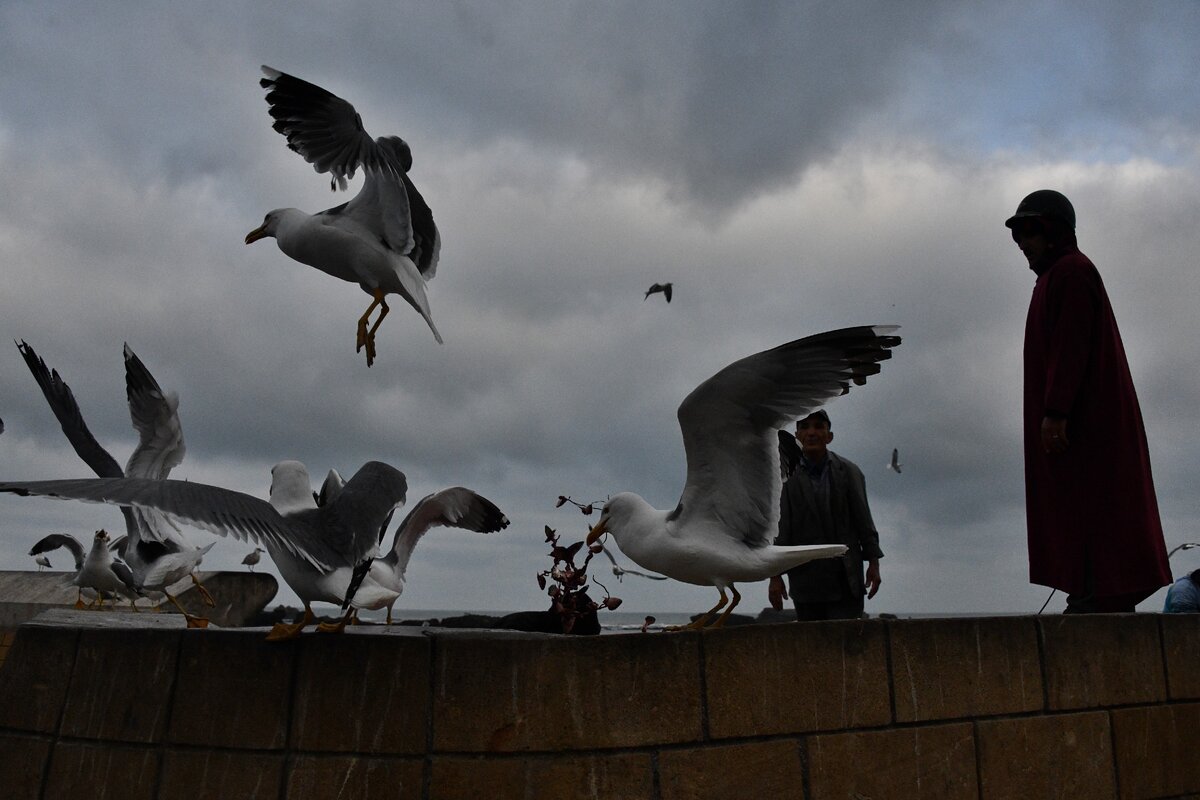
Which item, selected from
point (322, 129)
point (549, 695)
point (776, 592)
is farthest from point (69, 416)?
point (549, 695)

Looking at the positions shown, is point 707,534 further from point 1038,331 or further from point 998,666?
point 1038,331

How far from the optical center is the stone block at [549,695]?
3.34m

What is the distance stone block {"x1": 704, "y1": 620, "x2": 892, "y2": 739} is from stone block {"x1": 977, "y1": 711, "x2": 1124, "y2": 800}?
0.52m

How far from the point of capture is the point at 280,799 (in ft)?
11.5

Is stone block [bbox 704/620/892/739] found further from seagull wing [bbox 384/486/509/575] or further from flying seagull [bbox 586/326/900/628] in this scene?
seagull wing [bbox 384/486/509/575]

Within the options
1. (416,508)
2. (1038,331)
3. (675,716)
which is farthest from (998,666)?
(416,508)

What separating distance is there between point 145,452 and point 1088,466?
26.3ft

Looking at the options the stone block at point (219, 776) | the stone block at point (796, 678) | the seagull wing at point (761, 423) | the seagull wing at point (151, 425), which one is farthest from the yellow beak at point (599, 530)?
the seagull wing at point (151, 425)

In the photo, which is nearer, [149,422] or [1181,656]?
[1181,656]

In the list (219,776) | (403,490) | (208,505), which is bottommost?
(219,776)

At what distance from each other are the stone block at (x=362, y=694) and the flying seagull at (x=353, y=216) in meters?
2.24

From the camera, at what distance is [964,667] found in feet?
13.2

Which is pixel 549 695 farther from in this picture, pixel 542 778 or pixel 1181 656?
pixel 1181 656

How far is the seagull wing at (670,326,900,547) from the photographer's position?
429cm
